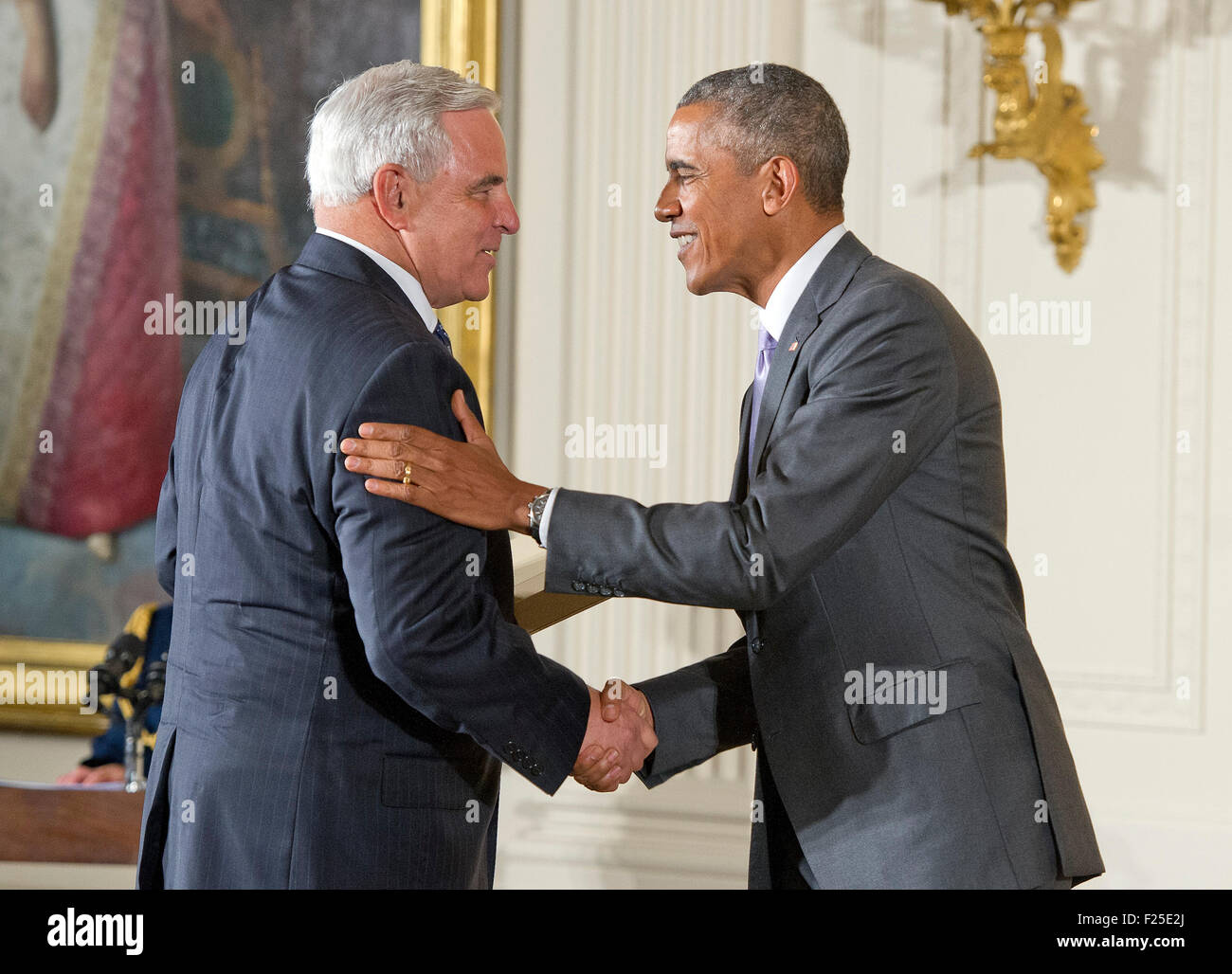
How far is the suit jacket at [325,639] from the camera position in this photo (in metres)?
2.06

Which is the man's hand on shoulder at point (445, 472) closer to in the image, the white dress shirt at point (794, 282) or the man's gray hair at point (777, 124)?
the white dress shirt at point (794, 282)

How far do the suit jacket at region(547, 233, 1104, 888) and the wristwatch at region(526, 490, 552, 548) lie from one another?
3 cm

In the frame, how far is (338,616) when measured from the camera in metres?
2.13

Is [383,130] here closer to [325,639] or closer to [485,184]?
[485,184]

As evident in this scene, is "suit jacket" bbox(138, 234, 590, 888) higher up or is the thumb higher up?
the thumb

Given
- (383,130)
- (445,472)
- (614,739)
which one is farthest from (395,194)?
(614,739)

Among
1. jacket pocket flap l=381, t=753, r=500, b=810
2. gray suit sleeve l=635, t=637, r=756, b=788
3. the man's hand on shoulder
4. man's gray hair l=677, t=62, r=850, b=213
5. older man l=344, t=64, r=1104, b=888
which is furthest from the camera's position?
gray suit sleeve l=635, t=637, r=756, b=788

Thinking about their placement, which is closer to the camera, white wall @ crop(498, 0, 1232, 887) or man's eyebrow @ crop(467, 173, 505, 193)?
man's eyebrow @ crop(467, 173, 505, 193)

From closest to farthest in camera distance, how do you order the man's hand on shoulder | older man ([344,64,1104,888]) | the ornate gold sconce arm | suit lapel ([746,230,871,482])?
1. the man's hand on shoulder
2. older man ([344,64,1104,888])
3. suit lapel ([746,230,871,482])
4. the ornate gold sconce arm

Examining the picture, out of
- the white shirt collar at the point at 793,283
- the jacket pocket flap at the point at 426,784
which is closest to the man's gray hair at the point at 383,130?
the white shirt collar at the point at 793,283

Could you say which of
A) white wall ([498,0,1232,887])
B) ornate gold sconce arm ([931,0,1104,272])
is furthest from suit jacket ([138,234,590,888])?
ornate gold sconce arm ([931,0,1104,272])

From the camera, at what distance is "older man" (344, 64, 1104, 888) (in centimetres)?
226

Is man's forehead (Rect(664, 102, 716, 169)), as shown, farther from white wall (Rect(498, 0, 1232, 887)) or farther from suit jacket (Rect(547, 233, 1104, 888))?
white wall (Rect(498, 0, 1232, 887))
